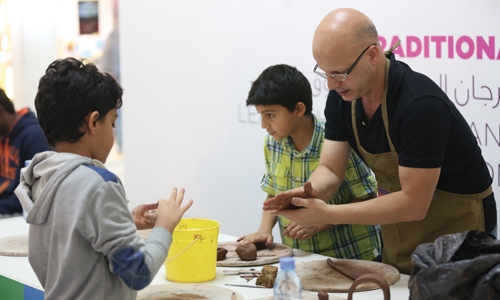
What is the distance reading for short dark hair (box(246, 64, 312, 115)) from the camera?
2980 mm

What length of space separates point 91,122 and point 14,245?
1335 mm

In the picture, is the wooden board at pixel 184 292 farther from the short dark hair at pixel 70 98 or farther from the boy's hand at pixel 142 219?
the short dark hair at pixel 70 98

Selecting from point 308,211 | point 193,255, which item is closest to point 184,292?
point 193,255

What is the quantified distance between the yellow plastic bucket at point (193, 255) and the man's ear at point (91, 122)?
622 mm

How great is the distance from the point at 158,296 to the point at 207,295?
16 centimetres

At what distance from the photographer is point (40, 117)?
1932 mm

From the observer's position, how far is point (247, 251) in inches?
105

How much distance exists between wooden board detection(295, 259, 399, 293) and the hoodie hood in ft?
2.98

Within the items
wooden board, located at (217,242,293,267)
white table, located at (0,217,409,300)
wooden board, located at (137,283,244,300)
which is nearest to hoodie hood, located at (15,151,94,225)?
wooden board, located at (137,283,244,300)

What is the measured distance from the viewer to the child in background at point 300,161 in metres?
3.00

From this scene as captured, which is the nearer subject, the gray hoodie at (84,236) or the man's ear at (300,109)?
the gray hoodie at (84,236)

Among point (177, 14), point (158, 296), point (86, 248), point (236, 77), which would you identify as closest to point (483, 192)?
point (158, 296)

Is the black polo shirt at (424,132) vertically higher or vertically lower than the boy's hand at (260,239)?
higher

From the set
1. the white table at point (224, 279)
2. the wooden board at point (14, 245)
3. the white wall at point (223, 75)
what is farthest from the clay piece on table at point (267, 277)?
the white wall at point (223, 75)
